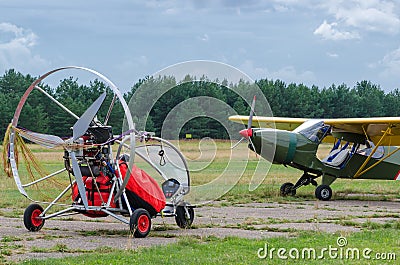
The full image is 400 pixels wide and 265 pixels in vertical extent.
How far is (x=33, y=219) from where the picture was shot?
11.7 m

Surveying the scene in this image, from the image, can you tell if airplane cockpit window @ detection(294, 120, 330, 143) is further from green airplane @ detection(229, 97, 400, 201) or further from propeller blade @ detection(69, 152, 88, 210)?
propeller blade @ detection(69, 152, 88, 210)

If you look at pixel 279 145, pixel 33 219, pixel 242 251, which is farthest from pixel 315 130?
pixel 242 251

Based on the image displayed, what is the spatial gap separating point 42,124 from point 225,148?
4099 centimetres

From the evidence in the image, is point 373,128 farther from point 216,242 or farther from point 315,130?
point 216,242

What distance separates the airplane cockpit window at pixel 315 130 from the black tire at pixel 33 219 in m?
10.2

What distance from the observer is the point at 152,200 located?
11.5 m

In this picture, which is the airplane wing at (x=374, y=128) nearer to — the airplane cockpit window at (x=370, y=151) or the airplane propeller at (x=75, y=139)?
the airplane cockpit window at (x=370, y=151)

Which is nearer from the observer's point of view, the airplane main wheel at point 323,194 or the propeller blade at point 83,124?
the propeller blade at point 83,124

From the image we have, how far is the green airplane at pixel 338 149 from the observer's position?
760 inches

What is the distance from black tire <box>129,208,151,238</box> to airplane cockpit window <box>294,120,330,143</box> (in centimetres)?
979

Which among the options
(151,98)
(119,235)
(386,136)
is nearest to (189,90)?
(151,98)

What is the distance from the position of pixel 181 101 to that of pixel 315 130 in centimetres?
911

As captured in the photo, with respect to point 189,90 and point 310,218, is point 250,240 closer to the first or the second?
point 189,90

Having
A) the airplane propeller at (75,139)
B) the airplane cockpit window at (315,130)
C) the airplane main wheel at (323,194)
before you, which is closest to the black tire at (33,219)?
the airplane propeller at (75,139)
